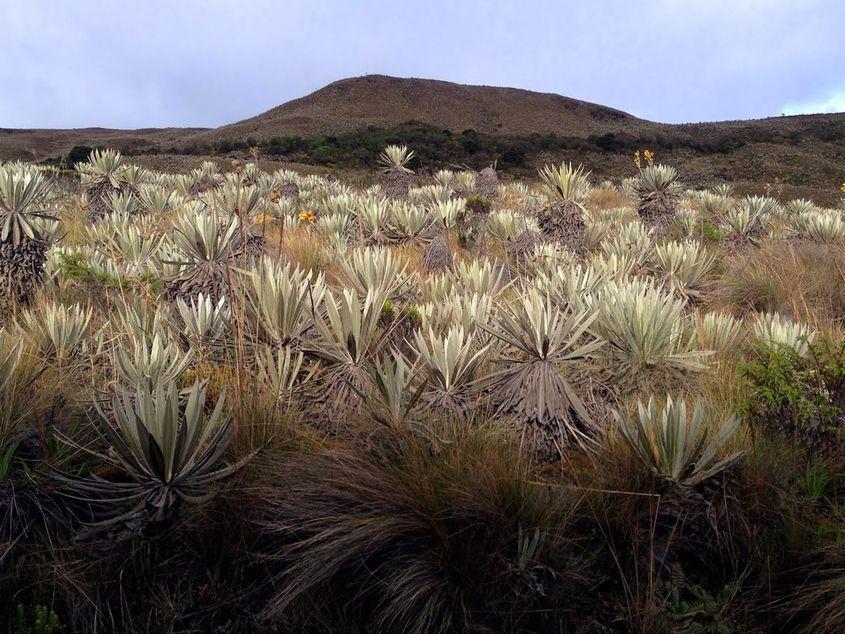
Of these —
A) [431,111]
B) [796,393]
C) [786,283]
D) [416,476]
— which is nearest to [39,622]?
[416,476]

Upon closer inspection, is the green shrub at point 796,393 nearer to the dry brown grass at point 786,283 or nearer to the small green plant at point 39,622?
the dry brown grass at point 786,283

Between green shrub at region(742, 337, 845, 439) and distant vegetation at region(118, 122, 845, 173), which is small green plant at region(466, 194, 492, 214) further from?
distant vegetation at region(118, 122, 845, 173)

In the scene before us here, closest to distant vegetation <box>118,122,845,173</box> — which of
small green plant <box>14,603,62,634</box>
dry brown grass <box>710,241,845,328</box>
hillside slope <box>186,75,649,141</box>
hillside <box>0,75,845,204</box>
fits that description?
hillside <box>0,75,845,204</box>

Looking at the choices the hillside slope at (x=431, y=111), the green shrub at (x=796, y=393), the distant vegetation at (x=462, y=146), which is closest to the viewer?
the green shrub at (x=796, y=393)

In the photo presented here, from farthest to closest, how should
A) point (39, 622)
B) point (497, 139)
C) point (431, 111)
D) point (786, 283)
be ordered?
point (431, 111), point (497, 139), point (786, 283), point (39, 622)

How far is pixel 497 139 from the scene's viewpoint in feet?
94.0

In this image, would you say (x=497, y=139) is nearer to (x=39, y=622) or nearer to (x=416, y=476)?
(x=416, y=476)

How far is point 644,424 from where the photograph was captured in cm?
218

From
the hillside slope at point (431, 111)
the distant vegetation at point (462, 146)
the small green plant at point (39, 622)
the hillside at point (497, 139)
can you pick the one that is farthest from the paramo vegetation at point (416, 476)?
the hillside slope at point (431, 111)

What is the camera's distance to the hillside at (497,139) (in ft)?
79.2

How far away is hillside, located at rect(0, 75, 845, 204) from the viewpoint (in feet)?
79.2

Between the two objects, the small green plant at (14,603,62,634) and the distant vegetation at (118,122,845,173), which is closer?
the small green plant at (14,603,62,634)

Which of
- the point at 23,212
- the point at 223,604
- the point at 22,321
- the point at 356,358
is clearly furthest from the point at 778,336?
the point at 23,212

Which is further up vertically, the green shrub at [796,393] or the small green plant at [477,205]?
the small green plant at [477,205]
